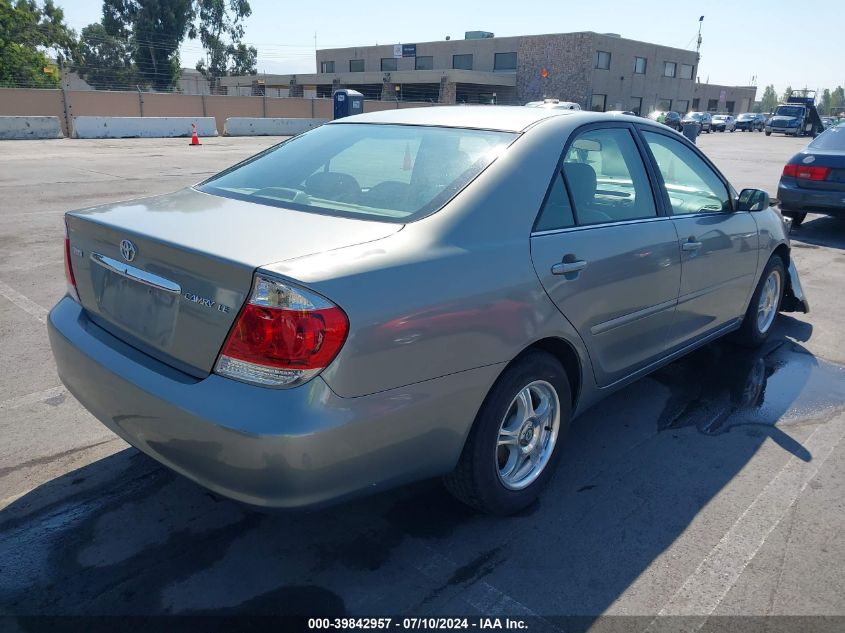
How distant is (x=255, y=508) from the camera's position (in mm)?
2193

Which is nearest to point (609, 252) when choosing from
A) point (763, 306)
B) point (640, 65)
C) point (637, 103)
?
point (763, 306)

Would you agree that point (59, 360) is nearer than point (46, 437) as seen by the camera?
Yes

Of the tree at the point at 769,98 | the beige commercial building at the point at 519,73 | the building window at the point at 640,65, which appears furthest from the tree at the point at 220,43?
the tree at the point at 769,98

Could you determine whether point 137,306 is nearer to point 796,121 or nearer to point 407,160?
point 407,160

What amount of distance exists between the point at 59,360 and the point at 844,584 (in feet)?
10.9

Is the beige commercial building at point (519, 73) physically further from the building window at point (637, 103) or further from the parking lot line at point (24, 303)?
the parking lot line at point (24, 303)

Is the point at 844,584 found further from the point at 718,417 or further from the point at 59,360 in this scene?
the point at 59,360

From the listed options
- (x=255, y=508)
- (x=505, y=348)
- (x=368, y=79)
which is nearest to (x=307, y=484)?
(x=255, y=508)

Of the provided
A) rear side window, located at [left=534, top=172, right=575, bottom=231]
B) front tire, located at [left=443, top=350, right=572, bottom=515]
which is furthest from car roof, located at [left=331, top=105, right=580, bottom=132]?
front tire, located at [left=443, top=350, right=572, bottom=515]

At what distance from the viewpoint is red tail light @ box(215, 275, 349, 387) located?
81.4 inches

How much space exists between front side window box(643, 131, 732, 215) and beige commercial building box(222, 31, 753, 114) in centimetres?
5123

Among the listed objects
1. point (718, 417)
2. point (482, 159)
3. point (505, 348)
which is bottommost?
point (718, 417)

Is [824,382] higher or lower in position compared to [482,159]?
lower

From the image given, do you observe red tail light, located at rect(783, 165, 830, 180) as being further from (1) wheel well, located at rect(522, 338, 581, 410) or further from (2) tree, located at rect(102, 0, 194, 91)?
(2) tree, located at rect(102, 0, 194, 91)
